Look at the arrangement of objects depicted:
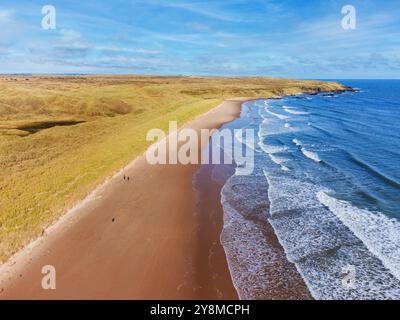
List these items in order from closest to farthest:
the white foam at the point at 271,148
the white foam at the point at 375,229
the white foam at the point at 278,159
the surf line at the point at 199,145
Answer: the white foam at the point at 375,229 → the white foam at the point at 278,159 → the surf line at the point at 199,145 → the white foam at the point at 271,148

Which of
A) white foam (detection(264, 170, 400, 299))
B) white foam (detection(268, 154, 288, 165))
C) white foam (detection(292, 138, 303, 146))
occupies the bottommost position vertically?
white foam (detection(264, 170, 400, 299))

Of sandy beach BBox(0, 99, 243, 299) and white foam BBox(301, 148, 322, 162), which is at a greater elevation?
white foam BBox(301, 148, 322, 162)

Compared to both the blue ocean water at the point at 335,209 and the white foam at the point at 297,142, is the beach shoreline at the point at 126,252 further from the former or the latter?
the white foam at the point at 297,142

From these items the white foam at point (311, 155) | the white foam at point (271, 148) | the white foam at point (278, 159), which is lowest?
the white foam at point (278, 159)

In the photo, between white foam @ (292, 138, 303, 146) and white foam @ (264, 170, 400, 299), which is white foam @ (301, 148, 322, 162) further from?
white foam @ (264, 170, 400, 299)

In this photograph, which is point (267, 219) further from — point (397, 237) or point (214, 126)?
point (214, 126)

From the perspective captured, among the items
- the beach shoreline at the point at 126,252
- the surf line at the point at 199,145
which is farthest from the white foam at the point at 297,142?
the beach shoreline at the point at 126,252

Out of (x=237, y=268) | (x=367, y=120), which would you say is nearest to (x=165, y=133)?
(x=237, y=268)

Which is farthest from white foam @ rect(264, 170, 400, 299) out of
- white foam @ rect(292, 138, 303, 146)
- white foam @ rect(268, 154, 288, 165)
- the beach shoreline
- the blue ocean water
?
white foam @ rect(292, 138, 303, 146)
